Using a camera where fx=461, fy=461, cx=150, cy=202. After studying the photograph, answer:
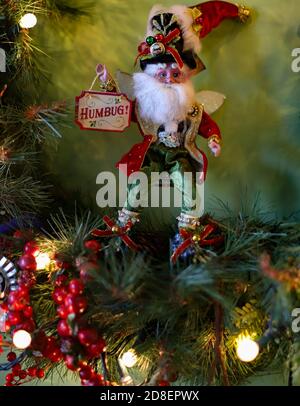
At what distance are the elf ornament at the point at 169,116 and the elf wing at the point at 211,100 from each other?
0.03 metres

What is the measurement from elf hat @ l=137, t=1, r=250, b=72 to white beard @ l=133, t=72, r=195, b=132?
0.03 metres

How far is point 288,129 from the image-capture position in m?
0.86

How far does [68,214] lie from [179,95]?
328 mm

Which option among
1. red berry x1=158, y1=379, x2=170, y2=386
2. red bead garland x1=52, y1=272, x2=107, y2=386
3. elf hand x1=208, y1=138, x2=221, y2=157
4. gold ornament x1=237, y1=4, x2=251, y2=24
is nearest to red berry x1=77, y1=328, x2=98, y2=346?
red bead garland x1=52, y1=272, x2=107, y2=386

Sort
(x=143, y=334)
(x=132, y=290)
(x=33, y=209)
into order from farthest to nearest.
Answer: (x=33, y=209) → (x=143, y=334) → (x=132, y=290)

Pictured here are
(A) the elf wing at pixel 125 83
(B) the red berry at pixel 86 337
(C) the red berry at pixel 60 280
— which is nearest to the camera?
(B) the red berry at pixel 86 337

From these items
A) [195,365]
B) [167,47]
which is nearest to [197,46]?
[167,47]

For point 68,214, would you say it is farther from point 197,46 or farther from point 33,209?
point 197,46

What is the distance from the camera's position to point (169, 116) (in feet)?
2.54

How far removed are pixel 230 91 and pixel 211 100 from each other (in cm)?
6

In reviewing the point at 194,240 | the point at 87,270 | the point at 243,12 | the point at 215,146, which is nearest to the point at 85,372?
the point at 87,270

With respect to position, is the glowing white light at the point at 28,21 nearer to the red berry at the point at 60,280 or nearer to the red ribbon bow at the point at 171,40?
the red ribbon bow at the point at 171,40

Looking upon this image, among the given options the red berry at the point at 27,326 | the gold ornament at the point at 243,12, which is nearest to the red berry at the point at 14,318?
the red berry at the point at 27,326

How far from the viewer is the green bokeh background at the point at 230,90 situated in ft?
2.79
